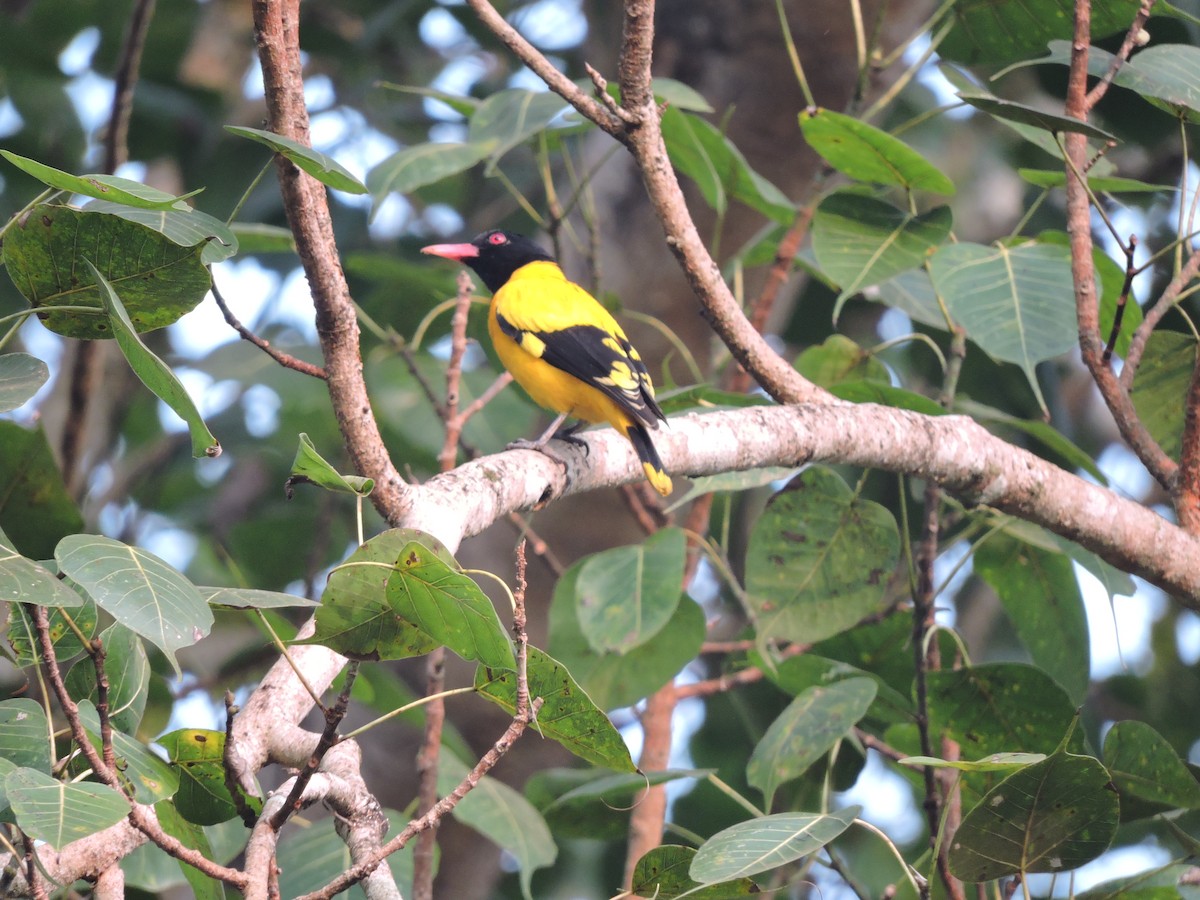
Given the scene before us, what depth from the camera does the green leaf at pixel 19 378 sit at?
1340 mm

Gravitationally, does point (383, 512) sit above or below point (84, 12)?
below

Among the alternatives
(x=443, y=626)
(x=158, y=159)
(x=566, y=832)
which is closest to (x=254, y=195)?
(x=158, y=159)

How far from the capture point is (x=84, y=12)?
4852mm

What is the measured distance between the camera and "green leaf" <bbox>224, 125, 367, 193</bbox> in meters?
1.39

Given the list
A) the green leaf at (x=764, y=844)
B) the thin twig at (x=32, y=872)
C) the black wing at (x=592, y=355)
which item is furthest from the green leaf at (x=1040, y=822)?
the black wing at (x=592, y=355)

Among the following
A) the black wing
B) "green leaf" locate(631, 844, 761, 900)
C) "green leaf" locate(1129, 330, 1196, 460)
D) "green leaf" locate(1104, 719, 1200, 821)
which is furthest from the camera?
the black wing

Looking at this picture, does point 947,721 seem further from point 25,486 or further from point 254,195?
point 254,195

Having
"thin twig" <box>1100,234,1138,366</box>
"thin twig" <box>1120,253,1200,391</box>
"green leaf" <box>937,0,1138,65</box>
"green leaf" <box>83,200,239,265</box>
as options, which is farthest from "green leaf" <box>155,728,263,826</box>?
"green leaf" <box>937,0,1138,65</box>

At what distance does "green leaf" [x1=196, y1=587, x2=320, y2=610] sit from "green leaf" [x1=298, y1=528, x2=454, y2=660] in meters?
0.03

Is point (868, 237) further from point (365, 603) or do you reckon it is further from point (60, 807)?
point (60, 807)

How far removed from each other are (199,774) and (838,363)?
211 cm

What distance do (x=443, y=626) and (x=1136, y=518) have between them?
1717mm

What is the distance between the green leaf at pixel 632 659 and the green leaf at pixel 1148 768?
101 centimetres

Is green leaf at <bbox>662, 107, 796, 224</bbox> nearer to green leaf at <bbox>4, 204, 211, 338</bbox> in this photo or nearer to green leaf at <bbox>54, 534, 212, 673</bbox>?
green leaf at <bbox>4, 204, 211, 338</bbox>
